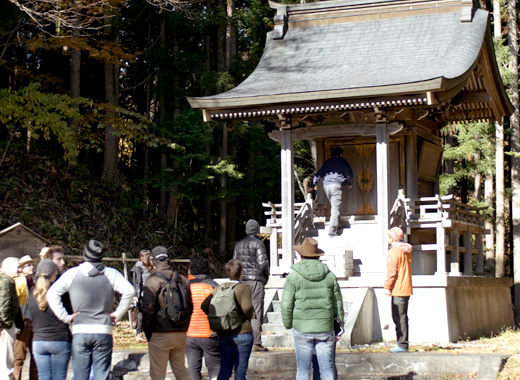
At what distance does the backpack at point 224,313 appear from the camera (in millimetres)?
8031

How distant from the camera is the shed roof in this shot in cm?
1399

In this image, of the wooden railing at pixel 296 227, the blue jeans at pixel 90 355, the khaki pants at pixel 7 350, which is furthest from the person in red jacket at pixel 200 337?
the wooden railing at pixel 296 227

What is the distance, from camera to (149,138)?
22.8 m

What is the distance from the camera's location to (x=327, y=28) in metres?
17.4

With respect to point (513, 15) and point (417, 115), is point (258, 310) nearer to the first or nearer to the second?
point (417, 115)

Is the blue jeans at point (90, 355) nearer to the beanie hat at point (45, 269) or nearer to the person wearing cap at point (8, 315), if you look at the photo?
the beanie hat at point (45, 269)

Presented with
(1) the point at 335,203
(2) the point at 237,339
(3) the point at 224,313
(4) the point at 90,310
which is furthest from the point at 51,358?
(1) the point at 335,203

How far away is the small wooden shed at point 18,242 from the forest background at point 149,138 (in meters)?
6.61

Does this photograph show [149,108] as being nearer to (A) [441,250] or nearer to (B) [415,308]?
(A) [441,250]

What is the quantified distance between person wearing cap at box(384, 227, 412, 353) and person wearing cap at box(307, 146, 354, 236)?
14.3 feet

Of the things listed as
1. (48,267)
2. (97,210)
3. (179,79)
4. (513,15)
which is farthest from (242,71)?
(48,267)

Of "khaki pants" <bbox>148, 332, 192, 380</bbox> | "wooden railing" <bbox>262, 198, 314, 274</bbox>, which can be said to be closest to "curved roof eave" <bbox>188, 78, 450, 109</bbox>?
"wooden railing" <bbox>262, 198, 314, 274</bbox>

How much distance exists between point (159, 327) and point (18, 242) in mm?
6078

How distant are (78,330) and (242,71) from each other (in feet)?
65.6
